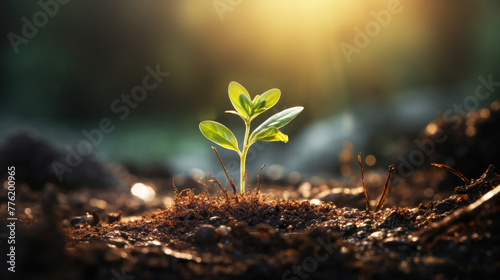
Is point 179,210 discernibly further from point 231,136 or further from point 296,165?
point 296,165

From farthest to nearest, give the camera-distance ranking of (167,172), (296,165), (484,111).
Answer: (296,165) < (167,172) < (484,111)

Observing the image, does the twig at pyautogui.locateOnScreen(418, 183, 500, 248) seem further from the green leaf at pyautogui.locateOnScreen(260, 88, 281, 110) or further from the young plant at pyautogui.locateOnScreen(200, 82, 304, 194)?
the green leaf at pyautogui.locateOnScreen(260, 88, 281, 110)

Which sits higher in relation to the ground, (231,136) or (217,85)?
(217,85)

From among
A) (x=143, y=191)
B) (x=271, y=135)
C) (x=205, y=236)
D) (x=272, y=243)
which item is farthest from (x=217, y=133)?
(x=143, y=191)

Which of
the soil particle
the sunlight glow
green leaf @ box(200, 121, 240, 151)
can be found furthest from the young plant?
the sunlight glow

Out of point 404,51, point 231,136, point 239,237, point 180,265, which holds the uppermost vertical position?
point 404,51

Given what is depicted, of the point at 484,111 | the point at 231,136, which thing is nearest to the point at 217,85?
the point at 484,111

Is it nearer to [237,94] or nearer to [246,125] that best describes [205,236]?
[246,125]
